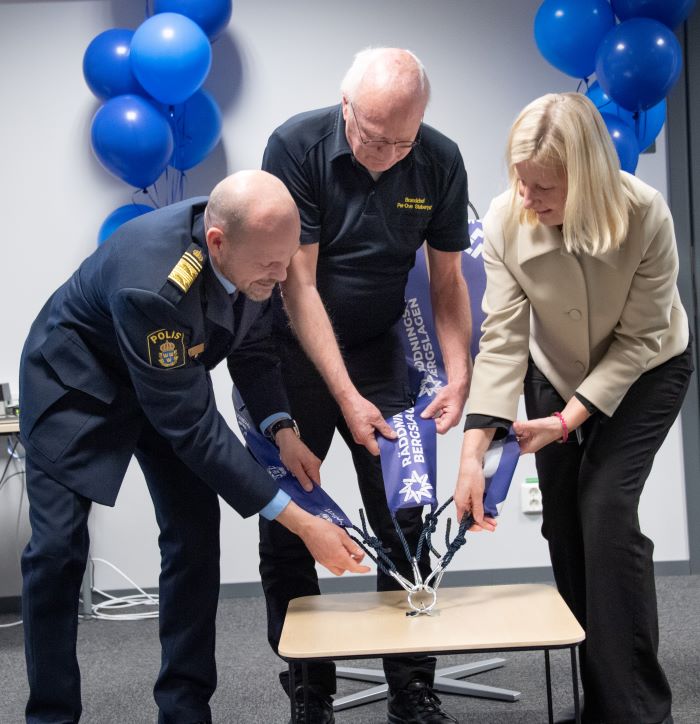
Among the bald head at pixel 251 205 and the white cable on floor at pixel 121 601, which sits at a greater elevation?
the bald head at pixel 251 205

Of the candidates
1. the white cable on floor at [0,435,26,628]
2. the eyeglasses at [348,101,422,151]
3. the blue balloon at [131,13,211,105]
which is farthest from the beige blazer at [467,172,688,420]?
the white cable on floor at [0,435,26,628]

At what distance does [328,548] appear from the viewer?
1.94 m

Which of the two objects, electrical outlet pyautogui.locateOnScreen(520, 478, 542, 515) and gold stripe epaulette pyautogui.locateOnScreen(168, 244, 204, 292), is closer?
gold stripe epaulette pyautogui.locateOnScreen(168, 244, 204, 292)

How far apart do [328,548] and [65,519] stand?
56cm

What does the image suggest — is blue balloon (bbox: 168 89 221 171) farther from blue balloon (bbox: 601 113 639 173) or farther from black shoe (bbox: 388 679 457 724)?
black shoe (bbox: 388 679 457 724)

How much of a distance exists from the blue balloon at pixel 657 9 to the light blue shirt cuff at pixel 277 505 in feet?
6.88

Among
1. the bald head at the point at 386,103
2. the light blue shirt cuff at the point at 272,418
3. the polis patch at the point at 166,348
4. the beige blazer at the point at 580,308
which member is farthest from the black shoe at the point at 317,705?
the bald head at the point at 386,103

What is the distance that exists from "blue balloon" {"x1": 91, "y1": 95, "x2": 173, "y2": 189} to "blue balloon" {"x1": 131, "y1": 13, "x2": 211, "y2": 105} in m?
0.09

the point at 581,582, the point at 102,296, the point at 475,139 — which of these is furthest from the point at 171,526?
the point at 475,139

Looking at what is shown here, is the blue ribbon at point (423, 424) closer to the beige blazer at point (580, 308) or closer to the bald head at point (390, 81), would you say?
the beige blazer at point (580, 308)

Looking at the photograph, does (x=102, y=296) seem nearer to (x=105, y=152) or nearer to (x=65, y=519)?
(x=65, y=519)

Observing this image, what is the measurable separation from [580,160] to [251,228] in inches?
26.1

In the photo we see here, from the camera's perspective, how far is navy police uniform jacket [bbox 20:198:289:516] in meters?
1.86

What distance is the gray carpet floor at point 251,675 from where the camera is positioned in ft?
8.63
